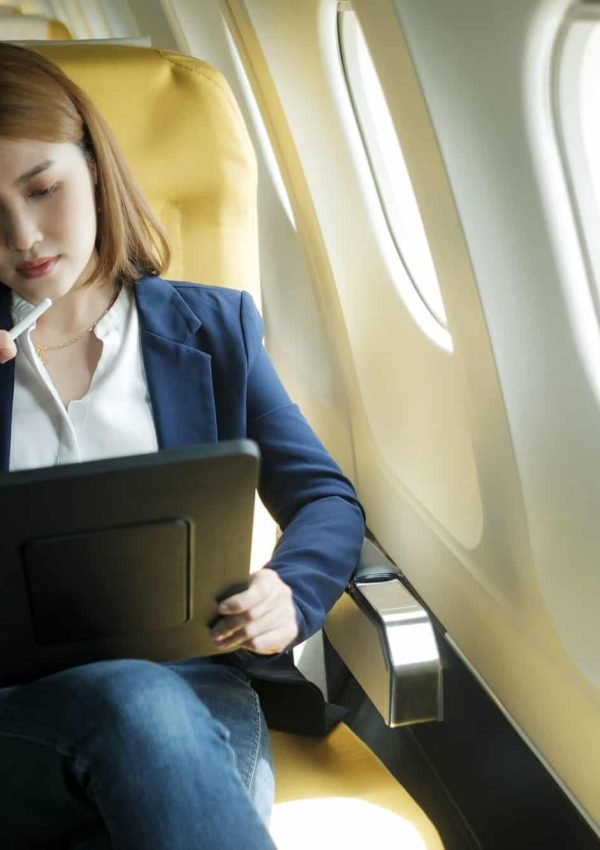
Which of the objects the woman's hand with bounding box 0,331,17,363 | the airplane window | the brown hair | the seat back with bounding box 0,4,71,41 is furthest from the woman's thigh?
the seat back with bounding box 0,4,71,41

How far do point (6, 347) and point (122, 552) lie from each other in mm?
452

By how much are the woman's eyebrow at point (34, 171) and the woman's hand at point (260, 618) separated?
561 millimetres

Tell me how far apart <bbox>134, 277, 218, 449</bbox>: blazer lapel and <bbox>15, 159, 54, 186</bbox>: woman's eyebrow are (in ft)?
0.79

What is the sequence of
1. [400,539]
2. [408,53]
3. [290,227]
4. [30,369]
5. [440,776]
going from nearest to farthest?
[408,53] → [30,369] → [440,776] → [400,539] → [290,227]

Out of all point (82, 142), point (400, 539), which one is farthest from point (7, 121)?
point (400, 539)

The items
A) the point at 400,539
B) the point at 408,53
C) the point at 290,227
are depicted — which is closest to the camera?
the point at 408,53

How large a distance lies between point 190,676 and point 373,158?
1.03 m

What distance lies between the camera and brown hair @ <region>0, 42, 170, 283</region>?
4.27ft

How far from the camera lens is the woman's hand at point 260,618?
1.11 meters

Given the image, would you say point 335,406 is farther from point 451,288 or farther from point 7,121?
point 7,121

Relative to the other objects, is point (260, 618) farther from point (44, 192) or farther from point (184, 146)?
point (184, 146)

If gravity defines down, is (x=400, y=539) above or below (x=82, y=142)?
below

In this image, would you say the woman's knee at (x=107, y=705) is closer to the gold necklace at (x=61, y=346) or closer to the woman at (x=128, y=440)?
the woman at (x=128, y=440)

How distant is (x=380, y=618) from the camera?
4.33ft
